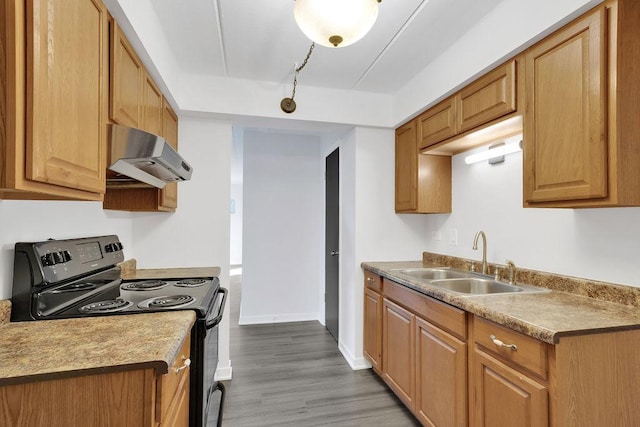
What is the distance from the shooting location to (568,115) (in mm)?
1393

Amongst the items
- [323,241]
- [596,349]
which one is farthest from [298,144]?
[596,349]

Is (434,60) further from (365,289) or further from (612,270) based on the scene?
(365,289)

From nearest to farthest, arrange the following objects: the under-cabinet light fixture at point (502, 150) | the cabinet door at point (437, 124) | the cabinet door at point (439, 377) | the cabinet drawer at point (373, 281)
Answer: the cabinet door at point (439, 377), the under-cabinet light fixture at point (502, 150), the cabinet door at point (437, 124), the cabinet drawer at point (373, 281)

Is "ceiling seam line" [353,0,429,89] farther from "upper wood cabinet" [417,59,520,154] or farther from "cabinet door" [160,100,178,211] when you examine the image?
"cabinet door" [160,100,178,211]

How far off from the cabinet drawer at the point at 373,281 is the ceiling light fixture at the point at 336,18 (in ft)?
5.91

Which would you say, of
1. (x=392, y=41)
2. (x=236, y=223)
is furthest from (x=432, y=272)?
(x=236, y=223)

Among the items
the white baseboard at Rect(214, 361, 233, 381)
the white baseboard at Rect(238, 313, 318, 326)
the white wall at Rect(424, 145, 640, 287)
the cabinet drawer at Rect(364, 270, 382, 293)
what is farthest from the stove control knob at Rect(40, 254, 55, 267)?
the white baseboard at Rect(238, 313, 318, 326)

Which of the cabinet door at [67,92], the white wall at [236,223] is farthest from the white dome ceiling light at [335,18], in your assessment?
the white wall at [236,223]

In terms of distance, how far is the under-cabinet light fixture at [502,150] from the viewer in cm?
197

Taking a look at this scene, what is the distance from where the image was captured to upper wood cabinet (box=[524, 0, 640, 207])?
4.04ft

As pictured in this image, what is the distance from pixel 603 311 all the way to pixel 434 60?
1850 mm

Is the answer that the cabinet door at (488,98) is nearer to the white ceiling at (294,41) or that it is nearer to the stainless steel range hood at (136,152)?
the white ceiling at (294,41)

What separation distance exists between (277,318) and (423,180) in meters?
2.53

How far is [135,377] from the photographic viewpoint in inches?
33.7
